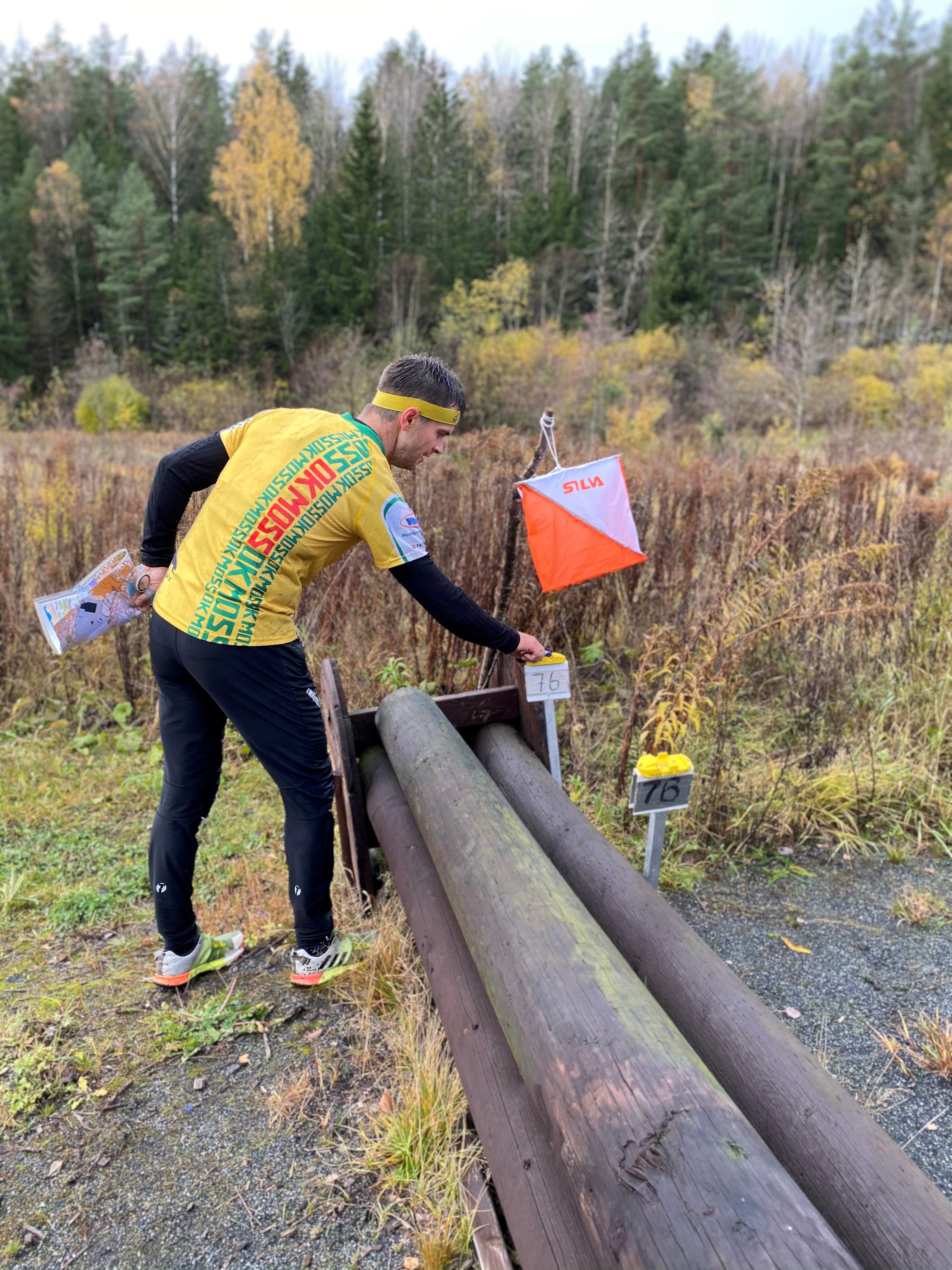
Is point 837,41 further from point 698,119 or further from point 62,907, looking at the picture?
point 62,907

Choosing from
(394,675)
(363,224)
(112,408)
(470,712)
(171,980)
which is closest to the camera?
(171,980)

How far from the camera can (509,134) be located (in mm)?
49875

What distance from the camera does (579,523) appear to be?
2943 mm

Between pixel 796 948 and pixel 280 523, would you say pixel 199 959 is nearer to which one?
pixel 280 523

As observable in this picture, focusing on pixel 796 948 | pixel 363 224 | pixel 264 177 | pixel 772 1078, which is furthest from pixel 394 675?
pixel 264 177

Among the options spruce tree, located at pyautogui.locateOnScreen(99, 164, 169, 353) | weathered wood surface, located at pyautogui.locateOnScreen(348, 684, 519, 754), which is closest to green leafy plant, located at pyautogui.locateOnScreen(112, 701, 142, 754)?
weathered wood surface, located at pyautogui.locateOnScreen(348, 684, 519, 754)

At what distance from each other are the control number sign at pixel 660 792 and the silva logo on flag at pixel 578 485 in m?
1.11

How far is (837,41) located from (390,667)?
213ft

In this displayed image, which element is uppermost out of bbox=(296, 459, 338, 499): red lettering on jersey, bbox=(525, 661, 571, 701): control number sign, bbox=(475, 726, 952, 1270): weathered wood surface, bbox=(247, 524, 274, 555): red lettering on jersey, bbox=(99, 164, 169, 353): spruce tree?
bbox=(99, 164, 169, 353): spruce tree

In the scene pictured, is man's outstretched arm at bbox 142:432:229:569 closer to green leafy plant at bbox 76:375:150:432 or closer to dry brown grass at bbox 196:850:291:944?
dry brown grass at bbox 196:850:291:944

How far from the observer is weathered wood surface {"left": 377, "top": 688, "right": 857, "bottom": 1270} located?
993 mm

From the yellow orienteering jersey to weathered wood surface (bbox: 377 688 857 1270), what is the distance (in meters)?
0.87

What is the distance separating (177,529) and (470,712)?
1.22m

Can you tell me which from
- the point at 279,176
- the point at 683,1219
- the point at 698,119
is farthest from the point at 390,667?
the point at 698,119
